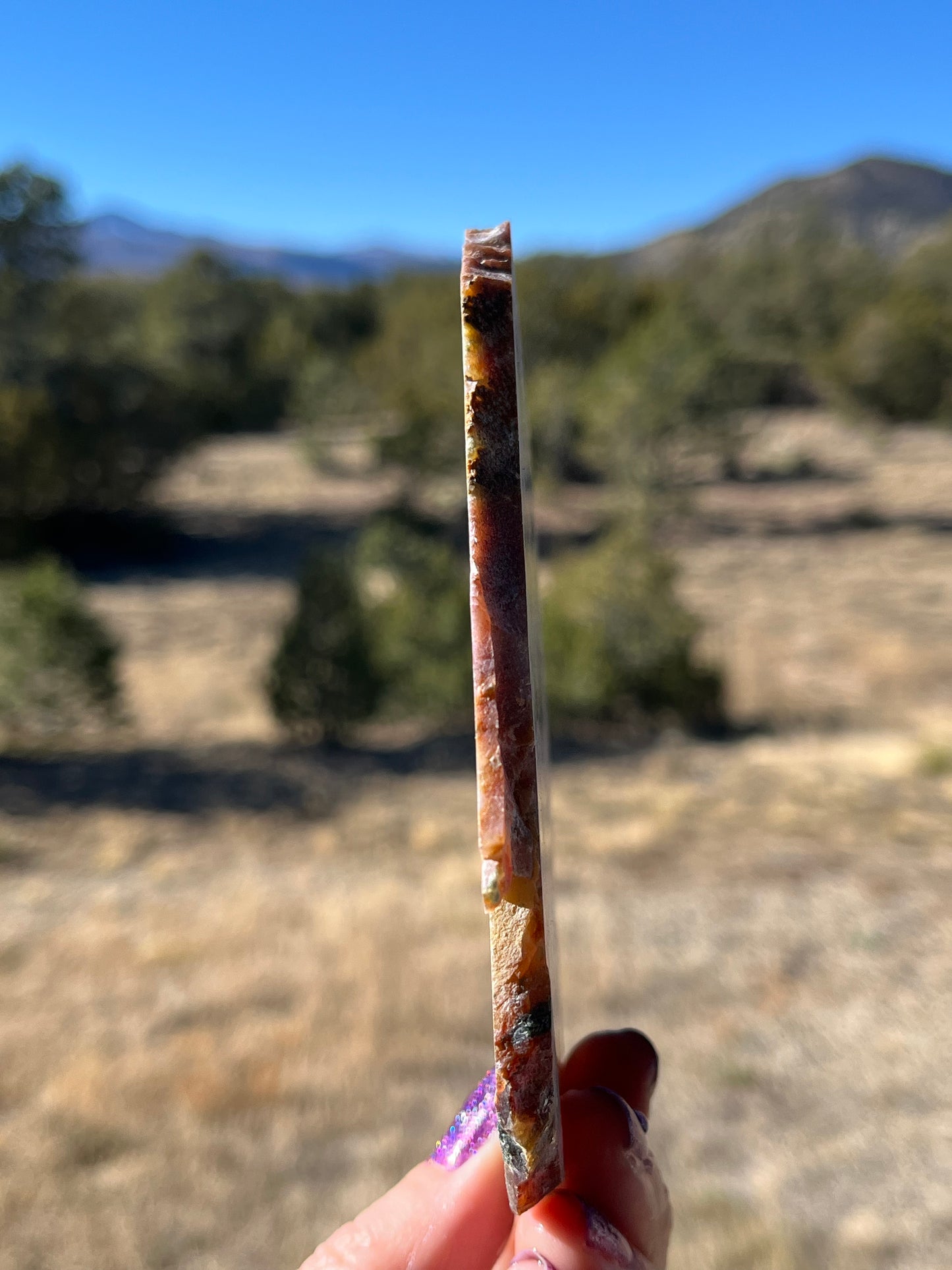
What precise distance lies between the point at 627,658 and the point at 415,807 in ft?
12.6

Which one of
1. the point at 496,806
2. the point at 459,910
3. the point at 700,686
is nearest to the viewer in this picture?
the point at 496,806

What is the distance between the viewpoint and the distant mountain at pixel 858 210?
155ft

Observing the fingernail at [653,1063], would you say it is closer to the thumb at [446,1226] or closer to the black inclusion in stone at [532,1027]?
the thumb at [446,1226]

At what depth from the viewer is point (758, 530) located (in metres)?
23.2

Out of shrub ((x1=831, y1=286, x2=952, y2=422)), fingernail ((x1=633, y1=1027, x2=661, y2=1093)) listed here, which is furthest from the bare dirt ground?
shrub ((x1=831, y1=286, x2=952, y2=422))

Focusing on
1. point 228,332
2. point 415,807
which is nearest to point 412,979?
point 415,807

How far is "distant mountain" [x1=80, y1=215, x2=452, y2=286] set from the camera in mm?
33128

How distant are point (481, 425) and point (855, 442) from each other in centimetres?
3573

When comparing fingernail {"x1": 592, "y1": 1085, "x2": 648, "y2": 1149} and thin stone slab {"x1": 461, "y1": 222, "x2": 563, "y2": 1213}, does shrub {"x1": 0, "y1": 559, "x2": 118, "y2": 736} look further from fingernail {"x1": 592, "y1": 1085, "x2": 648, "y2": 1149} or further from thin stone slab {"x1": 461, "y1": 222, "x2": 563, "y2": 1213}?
thin stone slab {"x1": 461, "y1": 222, "x2": 563, "y2": 1213}

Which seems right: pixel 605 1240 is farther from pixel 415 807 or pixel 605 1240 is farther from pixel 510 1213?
pixel 415 807

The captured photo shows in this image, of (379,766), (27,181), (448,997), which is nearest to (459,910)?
(448,997)

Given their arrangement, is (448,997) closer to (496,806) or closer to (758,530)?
(496,806)

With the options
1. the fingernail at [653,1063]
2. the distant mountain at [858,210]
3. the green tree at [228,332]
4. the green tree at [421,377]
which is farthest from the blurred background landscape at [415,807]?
the distant mountain at [858,210]

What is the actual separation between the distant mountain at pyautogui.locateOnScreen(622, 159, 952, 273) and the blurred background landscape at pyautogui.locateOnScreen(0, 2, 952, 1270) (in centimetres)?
2651
